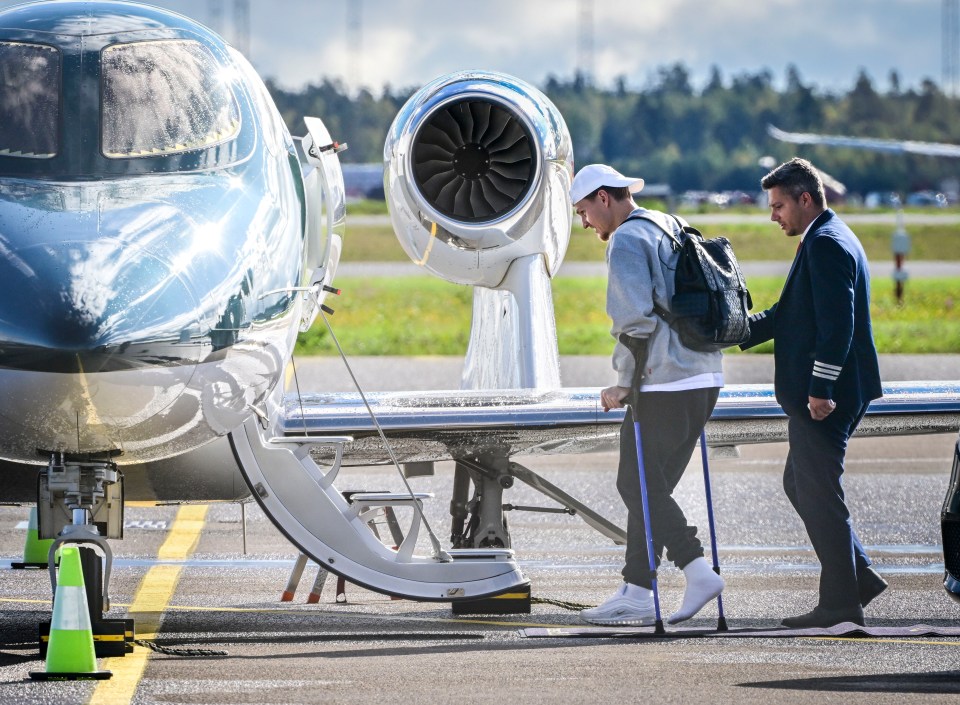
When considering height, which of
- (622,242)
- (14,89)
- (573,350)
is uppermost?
(14,89)

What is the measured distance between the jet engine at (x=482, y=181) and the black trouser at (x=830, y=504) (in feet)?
8.08

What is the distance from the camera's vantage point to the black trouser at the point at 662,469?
759 centimetres

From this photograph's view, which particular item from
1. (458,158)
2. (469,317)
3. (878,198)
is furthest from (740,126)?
(458,158)

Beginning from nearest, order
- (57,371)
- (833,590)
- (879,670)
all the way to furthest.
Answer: (57,371) < (879,670) < (833,590)

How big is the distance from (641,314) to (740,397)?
1927 mm

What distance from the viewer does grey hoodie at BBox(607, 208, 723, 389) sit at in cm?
747

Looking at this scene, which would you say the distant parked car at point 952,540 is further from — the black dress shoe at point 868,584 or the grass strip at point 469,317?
the grass strip at point 469,317

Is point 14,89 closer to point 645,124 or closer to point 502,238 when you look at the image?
point 502,238

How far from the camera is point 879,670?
6676mm

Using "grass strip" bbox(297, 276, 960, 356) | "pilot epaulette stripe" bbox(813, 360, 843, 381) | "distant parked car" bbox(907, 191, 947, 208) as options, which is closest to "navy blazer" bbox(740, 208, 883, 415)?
"pilot epaulette stripe" bbox(813, 360, 843, 381)

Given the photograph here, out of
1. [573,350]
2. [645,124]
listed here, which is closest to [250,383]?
[573,350]

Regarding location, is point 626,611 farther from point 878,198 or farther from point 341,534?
point 878,198

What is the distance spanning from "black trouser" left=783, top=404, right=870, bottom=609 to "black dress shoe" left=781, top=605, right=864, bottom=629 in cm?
3

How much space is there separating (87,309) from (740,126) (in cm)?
17386
